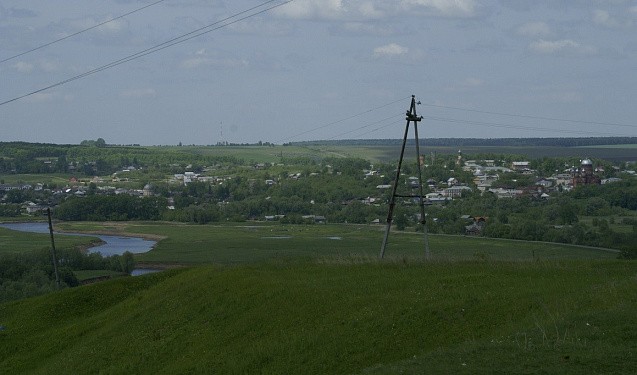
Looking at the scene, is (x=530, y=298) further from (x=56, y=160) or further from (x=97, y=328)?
(x=56, y=160)

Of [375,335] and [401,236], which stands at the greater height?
[375,335]

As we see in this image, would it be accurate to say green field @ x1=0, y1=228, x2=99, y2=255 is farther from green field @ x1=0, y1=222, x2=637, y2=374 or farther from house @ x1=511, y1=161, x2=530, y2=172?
house @ x1=511, y1=161, x2=530, y2=172

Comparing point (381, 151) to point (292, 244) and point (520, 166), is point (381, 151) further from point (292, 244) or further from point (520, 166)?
point (292, 244)

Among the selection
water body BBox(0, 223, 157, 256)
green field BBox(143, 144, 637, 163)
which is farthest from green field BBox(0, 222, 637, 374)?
green field BBox(143, 144, 637, 163)

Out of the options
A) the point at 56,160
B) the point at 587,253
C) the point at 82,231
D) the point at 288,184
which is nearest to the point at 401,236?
the point at 587,253

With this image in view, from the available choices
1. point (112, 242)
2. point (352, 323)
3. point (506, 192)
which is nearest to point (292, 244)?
point (112, 242)

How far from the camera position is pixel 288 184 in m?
85.5

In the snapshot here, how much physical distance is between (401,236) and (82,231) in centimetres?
2588

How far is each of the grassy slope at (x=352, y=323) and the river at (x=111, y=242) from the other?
2684cm

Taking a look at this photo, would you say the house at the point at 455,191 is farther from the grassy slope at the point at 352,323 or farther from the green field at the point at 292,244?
the grassy slope at the point at 352,323

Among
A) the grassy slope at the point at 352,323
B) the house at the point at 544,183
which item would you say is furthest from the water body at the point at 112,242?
the house at the point at 544,183

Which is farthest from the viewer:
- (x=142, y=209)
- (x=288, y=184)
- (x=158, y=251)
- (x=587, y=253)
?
(x=288, y=184)

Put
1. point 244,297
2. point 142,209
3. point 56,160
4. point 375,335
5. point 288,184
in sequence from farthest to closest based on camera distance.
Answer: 1. point 56,160
2. point 288,184
3. point 142,209
4. point 244,297
5. point 375,335

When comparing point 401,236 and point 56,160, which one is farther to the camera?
point 56,160
